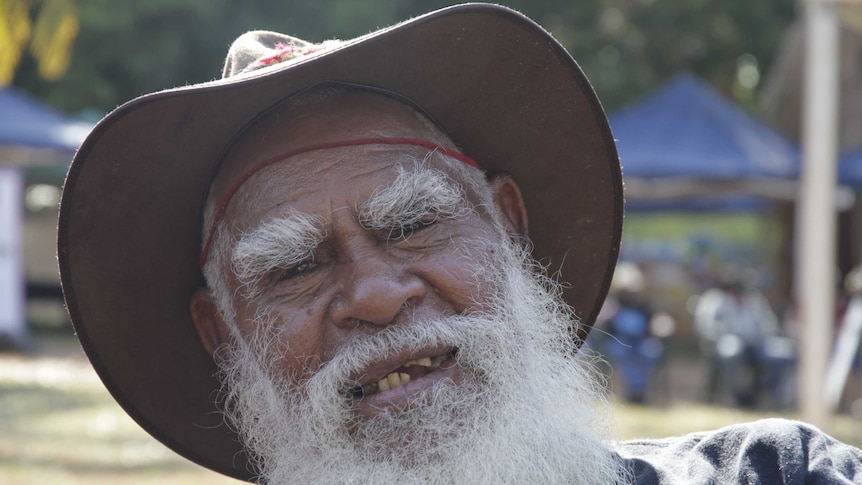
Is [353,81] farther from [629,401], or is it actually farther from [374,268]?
[629,401]

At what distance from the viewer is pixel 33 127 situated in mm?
13531

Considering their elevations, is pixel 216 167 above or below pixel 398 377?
above

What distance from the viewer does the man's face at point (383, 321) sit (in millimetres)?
1991

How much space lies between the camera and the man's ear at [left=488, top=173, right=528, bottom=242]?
7.91 feet

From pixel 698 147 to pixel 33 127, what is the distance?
28.2ft

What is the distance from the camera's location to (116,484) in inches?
259

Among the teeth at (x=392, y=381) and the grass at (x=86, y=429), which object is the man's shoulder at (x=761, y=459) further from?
the grass at (x=86, y=429)

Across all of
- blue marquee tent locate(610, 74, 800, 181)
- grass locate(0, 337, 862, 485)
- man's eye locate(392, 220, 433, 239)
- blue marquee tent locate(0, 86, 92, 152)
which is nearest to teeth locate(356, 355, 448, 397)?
man's eye locate(392, 220, 433, 239)

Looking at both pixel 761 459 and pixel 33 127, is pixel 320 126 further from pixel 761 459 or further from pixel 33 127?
pixel 33 127

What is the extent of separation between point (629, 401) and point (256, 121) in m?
9.20

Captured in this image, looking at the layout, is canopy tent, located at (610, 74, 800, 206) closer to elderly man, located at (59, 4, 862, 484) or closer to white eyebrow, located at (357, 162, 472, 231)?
elderly man, located at (59, 4, 862, 484)

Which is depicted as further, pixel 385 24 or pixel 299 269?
pixel 385 24

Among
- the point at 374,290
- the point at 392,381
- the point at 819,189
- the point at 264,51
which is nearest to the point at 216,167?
the point at 264,51

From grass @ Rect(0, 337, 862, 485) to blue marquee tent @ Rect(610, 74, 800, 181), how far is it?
259 cm
